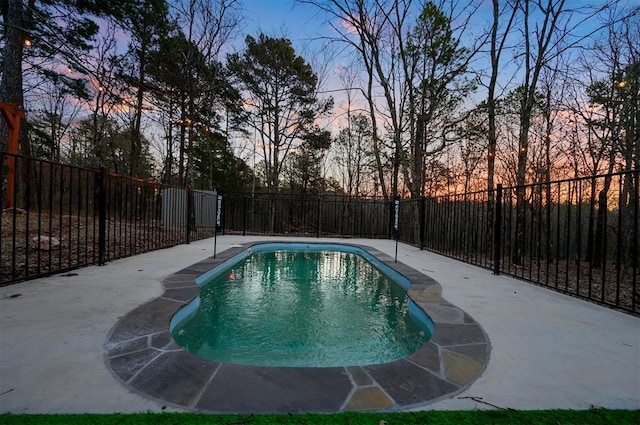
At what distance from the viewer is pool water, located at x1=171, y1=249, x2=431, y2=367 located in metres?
2.16

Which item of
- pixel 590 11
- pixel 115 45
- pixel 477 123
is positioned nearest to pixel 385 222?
pixel 477 123

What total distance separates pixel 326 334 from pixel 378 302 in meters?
1.25

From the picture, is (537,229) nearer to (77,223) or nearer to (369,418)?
(369,418)

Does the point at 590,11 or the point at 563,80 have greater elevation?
the point at 590,11

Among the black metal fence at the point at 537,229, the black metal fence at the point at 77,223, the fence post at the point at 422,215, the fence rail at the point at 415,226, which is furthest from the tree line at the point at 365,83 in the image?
the fence post at the point at 422,215

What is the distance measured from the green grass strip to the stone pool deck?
5 centimetres

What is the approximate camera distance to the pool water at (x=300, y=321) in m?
2.16

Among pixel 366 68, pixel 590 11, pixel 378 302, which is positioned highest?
pixel 366 68

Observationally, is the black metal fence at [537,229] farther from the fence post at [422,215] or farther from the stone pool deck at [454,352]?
the stone pool deck at [454,352]

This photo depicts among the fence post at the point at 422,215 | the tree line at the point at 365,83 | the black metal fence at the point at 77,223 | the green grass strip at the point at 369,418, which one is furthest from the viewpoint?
the fence post at the point at 422,215

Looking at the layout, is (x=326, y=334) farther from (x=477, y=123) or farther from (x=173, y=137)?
(x=173, y=137)

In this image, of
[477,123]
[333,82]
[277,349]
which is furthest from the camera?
[333,82]

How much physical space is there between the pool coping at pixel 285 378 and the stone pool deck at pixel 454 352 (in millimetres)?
31

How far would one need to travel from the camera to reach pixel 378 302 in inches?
142
